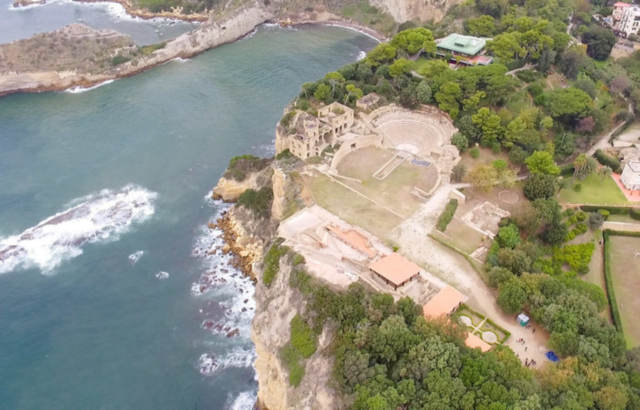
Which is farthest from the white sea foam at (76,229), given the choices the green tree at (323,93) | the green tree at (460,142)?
the green tree at (460,142)

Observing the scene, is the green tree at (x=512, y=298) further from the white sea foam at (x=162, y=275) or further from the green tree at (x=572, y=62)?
the green tree at (x=572, y=62)

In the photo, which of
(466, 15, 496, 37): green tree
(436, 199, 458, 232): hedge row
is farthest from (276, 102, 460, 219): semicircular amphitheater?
(466, 15, 496, 37): green tree

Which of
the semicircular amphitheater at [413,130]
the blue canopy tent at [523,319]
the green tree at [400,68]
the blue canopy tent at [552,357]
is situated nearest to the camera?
the blue canopy tent at [552,357]

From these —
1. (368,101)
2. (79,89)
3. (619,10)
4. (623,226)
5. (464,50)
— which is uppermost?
(464,50)

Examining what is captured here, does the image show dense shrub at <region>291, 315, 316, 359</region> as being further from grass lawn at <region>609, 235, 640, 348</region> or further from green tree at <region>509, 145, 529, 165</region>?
green tree at <region>509, 145, 529, 165</region>

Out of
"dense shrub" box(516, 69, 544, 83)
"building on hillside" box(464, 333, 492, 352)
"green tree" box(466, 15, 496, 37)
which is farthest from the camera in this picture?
"green tree" box(466, 15, 496, 37)

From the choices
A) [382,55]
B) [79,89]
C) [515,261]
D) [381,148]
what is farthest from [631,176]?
[79,89]

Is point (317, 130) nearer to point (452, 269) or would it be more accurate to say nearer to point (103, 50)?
point (452, 269)
